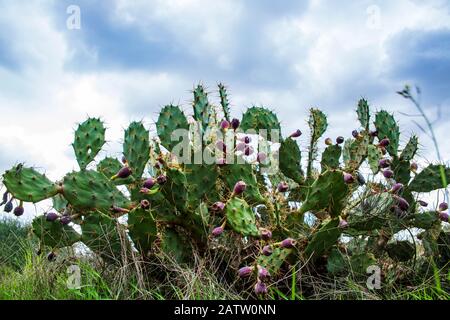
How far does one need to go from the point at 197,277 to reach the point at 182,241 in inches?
13.9

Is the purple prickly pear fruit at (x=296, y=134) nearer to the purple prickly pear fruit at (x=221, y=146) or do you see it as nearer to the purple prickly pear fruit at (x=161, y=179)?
the purple prickly pear fruit at (x=221, y=146)

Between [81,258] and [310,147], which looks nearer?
[81,258]

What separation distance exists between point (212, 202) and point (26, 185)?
110cm

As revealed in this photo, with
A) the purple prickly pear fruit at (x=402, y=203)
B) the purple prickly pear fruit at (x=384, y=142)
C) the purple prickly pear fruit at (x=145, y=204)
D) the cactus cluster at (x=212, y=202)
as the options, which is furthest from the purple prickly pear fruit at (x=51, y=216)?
the purple prickly pear fruit at (x=384, y=142)

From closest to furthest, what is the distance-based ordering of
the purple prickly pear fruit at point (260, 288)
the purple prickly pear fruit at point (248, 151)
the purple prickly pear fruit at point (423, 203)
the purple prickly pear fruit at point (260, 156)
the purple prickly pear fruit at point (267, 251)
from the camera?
1. the purple prickly pear fruit at point (260, 288)
2. the purple prickly pear fruit at point (267, 251)
3. the purple prickly pear fruit at point (248, 151)
4. the purple prickly pear fruit at point (260, 156)
5. the purple prickly pear fruit at point (423, 203)

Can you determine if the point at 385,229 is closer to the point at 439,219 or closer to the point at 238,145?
the point at 439,219

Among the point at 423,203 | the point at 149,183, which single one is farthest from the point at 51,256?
the point at 423,203

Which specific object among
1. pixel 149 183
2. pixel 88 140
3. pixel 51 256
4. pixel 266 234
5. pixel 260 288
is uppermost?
pixel 88 140

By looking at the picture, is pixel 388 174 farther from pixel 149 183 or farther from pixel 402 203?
pixel 149 183

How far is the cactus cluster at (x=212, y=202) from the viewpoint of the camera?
135 inches

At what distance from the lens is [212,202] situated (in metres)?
3.74

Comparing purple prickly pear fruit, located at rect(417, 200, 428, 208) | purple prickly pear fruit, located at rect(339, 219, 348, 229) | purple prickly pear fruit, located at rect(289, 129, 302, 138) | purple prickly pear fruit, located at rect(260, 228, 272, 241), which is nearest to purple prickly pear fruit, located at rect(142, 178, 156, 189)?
purple prickly pear fruit, located at rect(260, 228, 272, 241)

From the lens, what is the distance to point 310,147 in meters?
4.55
